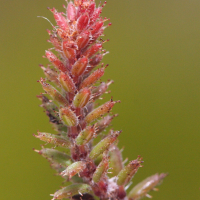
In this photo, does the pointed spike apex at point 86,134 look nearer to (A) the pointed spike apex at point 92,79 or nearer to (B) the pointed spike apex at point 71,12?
(A) the pointed spike apex at point 92,79

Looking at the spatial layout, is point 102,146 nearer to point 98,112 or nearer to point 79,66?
point 98,112

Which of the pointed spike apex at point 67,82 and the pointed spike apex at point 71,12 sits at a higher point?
the pointed spike apex at point 71,12

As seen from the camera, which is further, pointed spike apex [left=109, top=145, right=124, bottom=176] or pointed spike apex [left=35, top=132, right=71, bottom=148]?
pointed spike apex [left=109, top=145, right=124, bottom=176]

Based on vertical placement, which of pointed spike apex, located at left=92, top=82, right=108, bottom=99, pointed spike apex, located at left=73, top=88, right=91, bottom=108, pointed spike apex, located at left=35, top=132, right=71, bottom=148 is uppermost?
pointed spike apex, located at left=92, top=82, right=108, bottom=99

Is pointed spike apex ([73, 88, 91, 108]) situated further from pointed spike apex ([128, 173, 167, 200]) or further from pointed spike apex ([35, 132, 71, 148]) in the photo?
pointed spike apex ([128, 173, 167, 200])

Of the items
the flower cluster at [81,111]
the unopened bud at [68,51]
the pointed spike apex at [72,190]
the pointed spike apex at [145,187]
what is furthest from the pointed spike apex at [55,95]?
the pointed spike apex at [145,187]

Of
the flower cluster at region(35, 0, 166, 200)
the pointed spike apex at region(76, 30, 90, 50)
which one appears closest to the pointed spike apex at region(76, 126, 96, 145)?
the flower cluster at region(35, 0, 166, 200)

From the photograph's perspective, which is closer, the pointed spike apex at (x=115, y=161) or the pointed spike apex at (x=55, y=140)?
the pointed spike apex at (x=55, y=140)

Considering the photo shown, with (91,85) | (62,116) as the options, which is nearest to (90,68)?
(91,85)
